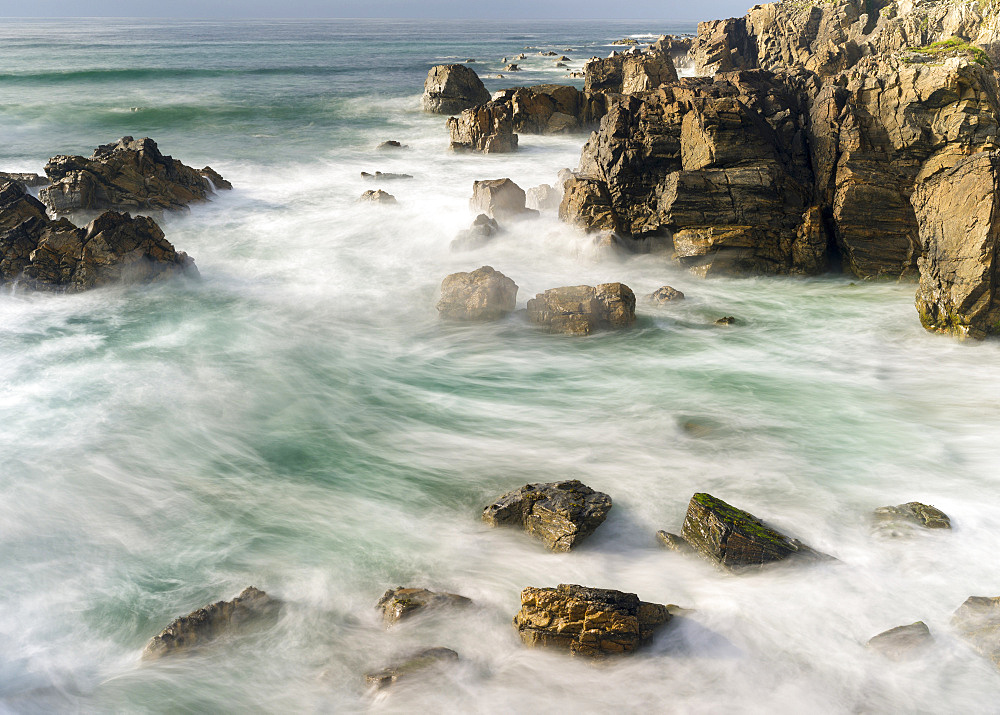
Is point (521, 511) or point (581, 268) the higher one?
point (581, 268)

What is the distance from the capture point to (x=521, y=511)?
6.58 m

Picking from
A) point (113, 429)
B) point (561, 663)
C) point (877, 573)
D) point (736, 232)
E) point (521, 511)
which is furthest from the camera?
point (736, 232)

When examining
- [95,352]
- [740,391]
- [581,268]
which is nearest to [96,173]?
[95,352]

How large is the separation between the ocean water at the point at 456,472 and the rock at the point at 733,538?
19 cm

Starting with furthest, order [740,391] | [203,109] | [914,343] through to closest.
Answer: [203,109] → [914,343] → [740,391]

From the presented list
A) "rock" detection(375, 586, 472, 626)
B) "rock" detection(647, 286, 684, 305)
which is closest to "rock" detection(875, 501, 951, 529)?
"rock" detection(375, 586, 472, 626)

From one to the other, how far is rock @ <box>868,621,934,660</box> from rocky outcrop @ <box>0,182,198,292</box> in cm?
1237

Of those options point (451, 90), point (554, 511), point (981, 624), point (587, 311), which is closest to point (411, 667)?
point (554, 511)

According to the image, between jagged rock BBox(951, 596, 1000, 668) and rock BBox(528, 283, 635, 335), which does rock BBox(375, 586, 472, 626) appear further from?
rock BBox(528, 283, 635, 335)

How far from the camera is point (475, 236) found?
1468 cm

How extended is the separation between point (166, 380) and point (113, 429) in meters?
1.30

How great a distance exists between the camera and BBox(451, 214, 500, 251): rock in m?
14.6

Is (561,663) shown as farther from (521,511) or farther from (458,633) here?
(521,511)

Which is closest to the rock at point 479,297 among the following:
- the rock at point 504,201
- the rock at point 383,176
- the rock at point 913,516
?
the rock at point 504,201
